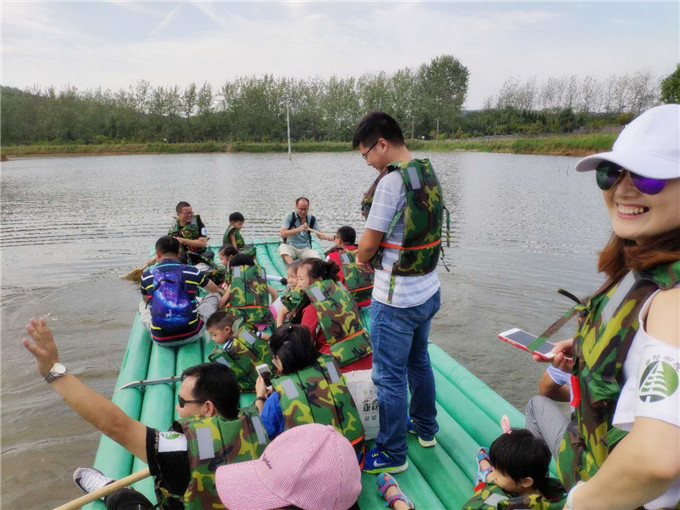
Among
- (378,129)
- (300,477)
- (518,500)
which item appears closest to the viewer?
(300,477)

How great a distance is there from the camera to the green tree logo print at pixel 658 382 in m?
0.89

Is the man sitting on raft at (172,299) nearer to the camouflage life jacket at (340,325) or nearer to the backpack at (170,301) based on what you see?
the backpack at (170,301)

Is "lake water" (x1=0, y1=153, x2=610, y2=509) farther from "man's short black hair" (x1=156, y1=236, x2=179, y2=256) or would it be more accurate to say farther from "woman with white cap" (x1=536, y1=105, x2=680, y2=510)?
"woman with white cap" (x1=536, y1=105, x2=680, y2=510)

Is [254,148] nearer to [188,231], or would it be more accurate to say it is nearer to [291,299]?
[188,231]

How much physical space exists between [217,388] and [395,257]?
1080 mm

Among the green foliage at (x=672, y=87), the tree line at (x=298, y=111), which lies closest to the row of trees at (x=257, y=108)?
the tree line at (x=298, y=111)

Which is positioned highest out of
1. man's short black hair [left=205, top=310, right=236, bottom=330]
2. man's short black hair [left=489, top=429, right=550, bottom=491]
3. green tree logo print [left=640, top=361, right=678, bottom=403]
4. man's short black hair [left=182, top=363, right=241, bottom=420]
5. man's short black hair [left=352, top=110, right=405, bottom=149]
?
man's short black hair [left=352, top=110, right=405, bottom=149]

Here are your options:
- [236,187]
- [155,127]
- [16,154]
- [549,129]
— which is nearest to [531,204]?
[236,187]

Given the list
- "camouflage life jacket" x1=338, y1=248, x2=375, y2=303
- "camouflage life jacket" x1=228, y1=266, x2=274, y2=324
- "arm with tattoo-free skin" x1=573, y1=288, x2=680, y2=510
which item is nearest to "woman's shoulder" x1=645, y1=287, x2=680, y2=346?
"arm with tattoo-free skin" x1=573, y1=288, x2=680, y2=510

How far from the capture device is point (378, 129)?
7.87 feet

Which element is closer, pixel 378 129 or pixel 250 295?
pixel 378 129

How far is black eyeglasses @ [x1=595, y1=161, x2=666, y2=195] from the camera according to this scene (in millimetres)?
1019

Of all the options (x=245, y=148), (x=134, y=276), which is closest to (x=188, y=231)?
(x=134, y=276)

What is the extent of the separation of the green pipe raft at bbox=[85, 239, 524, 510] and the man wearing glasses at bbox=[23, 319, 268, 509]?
2.11ft
